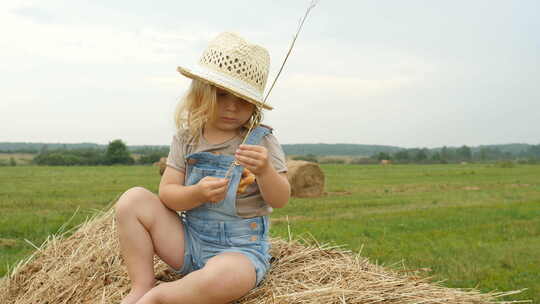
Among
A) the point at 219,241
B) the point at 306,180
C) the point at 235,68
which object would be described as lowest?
the point at 306,180

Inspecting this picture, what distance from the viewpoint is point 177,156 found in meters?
2.95

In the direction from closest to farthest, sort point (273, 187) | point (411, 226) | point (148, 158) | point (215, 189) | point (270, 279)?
point (215, 189)
point (273, 187)
point (270, 279)
point (411, 226)
point (148, 158)

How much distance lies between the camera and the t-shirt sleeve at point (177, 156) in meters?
2.94

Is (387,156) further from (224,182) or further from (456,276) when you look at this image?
(224,182)

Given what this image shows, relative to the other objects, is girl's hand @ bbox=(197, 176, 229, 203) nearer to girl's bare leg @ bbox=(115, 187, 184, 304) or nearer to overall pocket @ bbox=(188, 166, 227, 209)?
overall pocket @ bbox=(188, 166, 227, 209)

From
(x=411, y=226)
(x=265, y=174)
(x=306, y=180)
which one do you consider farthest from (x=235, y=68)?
(x=306, y=180)

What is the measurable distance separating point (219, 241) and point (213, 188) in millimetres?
358

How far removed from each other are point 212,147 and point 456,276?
9.83 ft

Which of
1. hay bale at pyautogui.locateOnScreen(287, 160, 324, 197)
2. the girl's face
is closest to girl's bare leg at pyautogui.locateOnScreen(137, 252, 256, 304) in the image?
the girl's face

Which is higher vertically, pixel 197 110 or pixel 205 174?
pixel 197 110

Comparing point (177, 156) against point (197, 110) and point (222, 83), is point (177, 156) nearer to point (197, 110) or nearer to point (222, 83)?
point (197, 110)

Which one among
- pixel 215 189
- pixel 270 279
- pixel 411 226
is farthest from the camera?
pixel 411 226

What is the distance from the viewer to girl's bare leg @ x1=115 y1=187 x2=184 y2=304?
2686mm

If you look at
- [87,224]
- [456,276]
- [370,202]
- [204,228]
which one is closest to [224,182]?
[204,228]
